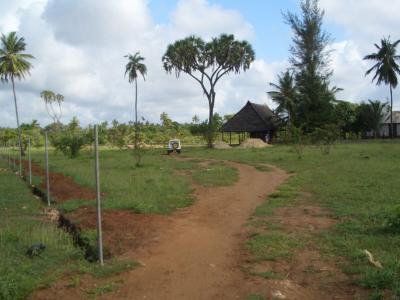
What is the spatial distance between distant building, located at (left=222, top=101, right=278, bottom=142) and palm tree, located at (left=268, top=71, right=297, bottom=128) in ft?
5.83

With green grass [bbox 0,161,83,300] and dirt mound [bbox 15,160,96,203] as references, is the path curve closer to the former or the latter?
green grass [bbox 0,161,83,300]

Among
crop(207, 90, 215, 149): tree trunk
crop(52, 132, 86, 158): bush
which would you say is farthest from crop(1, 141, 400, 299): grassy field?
crop(207, 90, 215, 149): tree trunk

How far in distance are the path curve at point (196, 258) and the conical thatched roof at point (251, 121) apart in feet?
123

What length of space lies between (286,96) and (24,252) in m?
41.1

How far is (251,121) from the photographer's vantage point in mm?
48719

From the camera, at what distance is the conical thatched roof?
4789 centimetres

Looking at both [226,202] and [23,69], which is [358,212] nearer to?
[226,202]

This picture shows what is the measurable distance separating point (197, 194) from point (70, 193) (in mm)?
3634

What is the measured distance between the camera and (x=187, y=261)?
20.6 feet

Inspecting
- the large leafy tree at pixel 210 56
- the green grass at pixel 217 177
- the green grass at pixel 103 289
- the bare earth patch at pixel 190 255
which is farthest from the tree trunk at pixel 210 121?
the green grass at pixel 103 289

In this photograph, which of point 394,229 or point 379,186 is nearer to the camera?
point 394,229

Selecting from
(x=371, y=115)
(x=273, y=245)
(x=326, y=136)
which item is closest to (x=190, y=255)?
(x=273, y=245)

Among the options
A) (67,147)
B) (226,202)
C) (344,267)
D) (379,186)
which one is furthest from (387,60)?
(344,267)

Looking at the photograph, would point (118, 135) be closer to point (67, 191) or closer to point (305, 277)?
point (67, 191)
